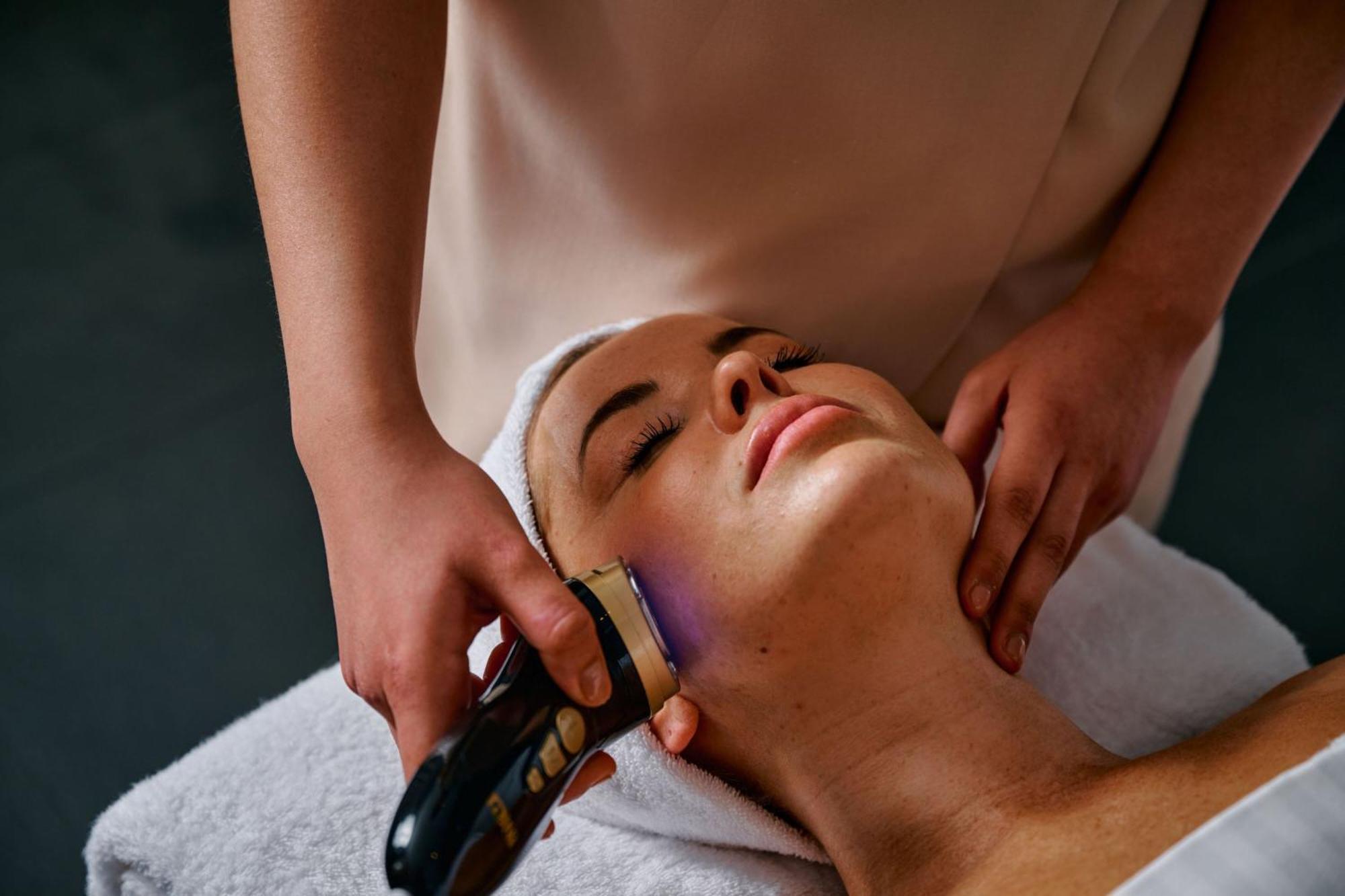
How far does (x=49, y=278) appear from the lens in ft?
7.04

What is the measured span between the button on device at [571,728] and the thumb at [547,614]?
3 cm

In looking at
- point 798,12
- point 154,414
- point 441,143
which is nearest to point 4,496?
point 154,414

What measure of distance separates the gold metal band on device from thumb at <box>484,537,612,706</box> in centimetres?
7

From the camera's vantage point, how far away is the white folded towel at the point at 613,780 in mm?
1015

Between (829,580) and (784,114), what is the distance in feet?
1.62

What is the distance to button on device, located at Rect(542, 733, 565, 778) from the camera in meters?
0.76

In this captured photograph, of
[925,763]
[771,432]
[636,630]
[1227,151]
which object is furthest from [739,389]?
[1227,151]

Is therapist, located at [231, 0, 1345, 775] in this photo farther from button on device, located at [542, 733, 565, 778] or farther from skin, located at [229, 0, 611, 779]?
button on device, located at [542, 733, 565, 778]

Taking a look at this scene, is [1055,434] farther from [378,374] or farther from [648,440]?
[378,374]

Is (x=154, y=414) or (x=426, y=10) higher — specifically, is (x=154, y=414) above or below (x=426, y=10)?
below

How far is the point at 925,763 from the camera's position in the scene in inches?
35.6

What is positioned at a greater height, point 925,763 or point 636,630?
point 636,630

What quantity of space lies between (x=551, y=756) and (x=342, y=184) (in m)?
0.47

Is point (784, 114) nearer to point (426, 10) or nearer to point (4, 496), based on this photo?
point (426, 10)
